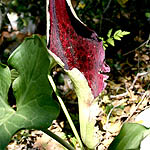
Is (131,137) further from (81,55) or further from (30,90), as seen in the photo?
(30,90)

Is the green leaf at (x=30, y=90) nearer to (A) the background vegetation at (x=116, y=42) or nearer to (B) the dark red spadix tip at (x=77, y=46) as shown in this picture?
(B) the dark red spadix tip at (x=77, y=46)

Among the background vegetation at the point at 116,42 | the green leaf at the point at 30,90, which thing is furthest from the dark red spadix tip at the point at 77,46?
the background vegetation at the point at 116,42

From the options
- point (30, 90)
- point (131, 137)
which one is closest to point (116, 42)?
point (30, 90)

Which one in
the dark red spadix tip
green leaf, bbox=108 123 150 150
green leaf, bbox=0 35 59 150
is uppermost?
the dark red spadix tip

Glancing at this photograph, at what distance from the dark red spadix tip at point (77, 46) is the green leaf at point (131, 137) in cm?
19

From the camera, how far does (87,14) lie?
1869 mm

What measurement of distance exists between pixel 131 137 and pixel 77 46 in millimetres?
359

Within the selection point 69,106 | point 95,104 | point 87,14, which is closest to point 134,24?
point 87,14

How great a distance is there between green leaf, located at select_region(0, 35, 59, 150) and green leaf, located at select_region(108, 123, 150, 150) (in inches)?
9.7

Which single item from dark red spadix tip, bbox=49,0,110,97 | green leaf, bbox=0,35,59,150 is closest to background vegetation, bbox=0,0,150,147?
green leaf, bbox=0,35,59,150

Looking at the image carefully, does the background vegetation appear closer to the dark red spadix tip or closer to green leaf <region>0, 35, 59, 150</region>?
green leaf <region>0, 35, 59, 150</region>

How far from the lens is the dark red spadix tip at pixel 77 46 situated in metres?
0.85

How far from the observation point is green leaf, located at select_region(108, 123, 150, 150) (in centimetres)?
87

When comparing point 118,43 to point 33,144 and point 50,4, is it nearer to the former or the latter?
point 33,144
